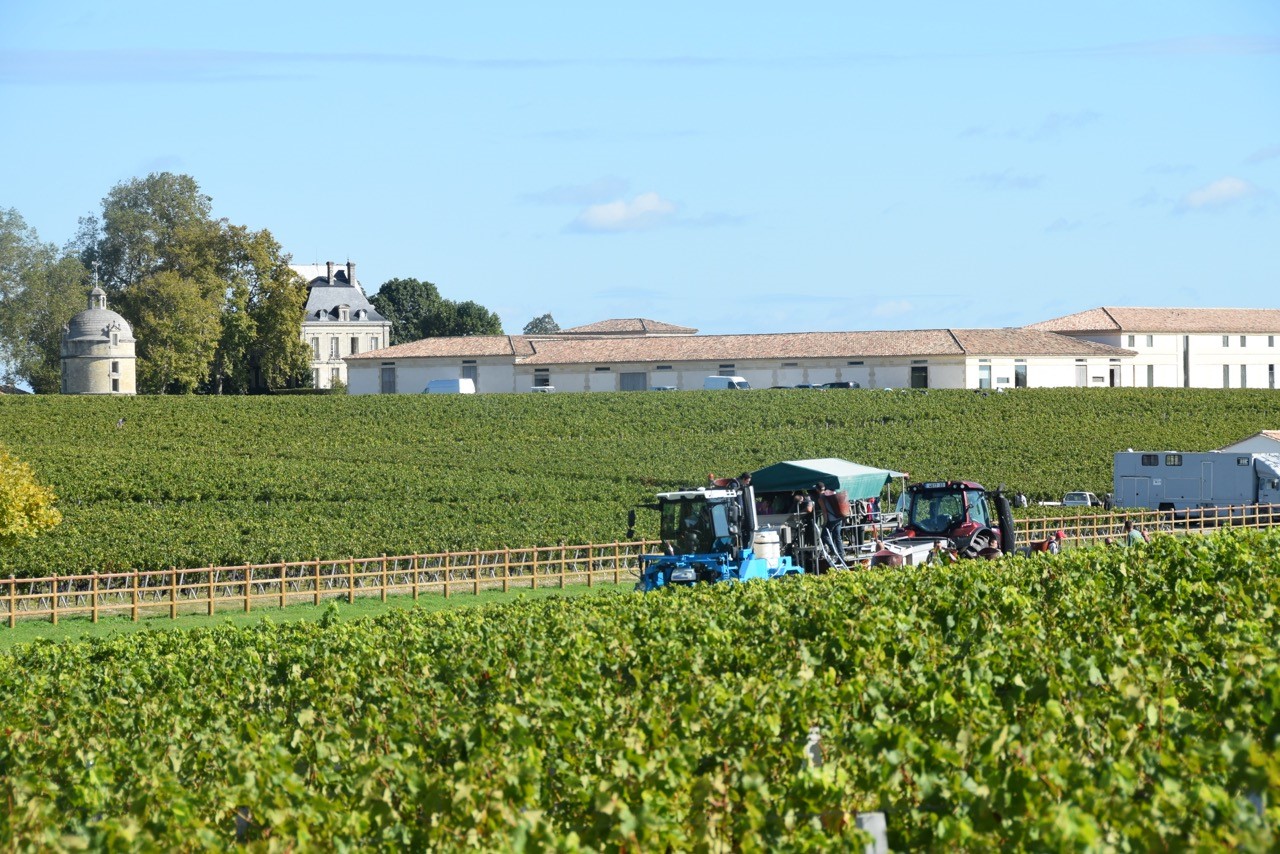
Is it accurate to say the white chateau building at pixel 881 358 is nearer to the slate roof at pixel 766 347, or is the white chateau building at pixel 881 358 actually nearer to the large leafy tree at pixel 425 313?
the slate roof at pixel 766 347

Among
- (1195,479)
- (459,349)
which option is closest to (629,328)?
(459,349)

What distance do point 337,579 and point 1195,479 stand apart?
26.7 metres

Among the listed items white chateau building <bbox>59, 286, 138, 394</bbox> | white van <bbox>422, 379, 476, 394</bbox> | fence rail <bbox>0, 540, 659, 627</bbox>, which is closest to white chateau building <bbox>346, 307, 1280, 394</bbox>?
white van <bbox>422, 379, 476, 394</bbox>

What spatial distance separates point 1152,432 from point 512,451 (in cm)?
2896

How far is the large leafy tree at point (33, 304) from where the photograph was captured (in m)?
99.0

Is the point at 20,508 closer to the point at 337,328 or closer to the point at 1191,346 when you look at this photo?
the point at 1191,346

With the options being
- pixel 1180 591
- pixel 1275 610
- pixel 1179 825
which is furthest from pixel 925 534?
pixel 1179 825

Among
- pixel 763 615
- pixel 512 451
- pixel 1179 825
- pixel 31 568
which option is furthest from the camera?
pixel 512 451

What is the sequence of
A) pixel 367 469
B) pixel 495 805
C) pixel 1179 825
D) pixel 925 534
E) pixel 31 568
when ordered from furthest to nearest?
pixel 367 469
pixel 31 568
pixel 925 534
pixel 495 805
pixel 1179 825

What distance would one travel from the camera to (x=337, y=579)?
36594 mm

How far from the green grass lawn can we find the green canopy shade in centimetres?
373

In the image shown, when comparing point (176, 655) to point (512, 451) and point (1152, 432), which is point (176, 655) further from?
point (1152, 432)

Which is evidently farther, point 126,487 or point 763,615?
point 126,487

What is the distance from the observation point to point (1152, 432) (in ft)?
224
